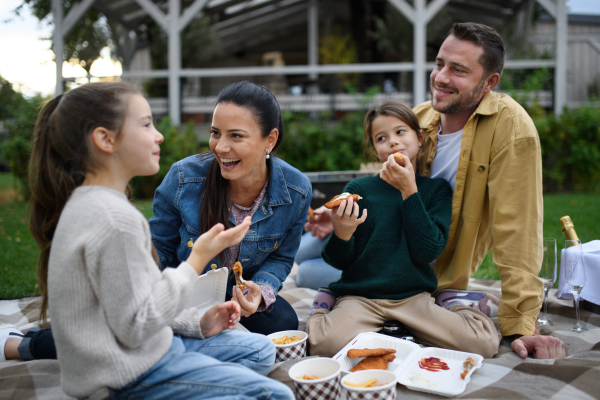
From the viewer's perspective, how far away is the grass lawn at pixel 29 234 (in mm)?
4109

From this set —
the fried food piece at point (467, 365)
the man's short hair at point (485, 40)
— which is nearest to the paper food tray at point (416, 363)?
the fried food piece at point (467, 365)

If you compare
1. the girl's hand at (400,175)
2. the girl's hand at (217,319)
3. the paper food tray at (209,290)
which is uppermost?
the girl's hand at (400,175)

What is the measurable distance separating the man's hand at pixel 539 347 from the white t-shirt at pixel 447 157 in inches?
40.0

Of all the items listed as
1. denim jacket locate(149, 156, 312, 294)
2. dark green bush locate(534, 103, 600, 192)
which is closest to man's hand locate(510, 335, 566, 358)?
denim jacket locate(149, 156, 312, 294)

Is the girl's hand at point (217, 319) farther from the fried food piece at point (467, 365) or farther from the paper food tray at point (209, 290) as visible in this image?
the fried food piece at point (467, 365)

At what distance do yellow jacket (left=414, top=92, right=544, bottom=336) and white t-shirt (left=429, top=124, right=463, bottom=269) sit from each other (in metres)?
0.05

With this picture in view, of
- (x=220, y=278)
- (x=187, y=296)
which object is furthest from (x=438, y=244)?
(x=187, y=296)

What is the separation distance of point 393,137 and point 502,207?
2.48ft

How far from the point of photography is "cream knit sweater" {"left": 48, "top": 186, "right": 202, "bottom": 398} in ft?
5.31

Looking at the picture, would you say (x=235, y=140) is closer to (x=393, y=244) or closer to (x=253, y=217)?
(x=253, y=217)

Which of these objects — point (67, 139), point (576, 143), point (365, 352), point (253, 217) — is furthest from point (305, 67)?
point (67, 139)

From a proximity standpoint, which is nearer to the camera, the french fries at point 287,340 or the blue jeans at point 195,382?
the blue jeans at point 195,382

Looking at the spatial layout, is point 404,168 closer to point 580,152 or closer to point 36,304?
point 36,304

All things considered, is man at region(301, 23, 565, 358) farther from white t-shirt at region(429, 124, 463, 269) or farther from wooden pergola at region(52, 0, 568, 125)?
wooden pergola at region(52, 0, 568, 125)
